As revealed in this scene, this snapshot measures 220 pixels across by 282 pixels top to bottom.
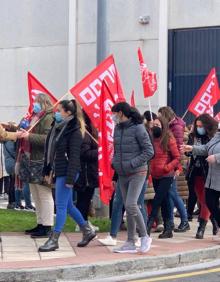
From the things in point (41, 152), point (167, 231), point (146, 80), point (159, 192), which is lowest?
point (167, 231)

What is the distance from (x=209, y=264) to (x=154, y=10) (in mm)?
13566

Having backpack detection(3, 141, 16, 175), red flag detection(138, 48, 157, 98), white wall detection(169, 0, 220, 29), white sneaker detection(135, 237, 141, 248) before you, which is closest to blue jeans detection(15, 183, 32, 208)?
backpack detection(3, 141, 16, 175)

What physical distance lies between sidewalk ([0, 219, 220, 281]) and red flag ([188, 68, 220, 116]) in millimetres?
4327

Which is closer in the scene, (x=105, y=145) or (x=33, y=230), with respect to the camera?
(x=105, y=145)

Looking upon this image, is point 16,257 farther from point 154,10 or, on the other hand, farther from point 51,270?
point 154,10

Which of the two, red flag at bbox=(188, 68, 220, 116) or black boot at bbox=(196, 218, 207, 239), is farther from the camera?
red flag at bbox=(188, 68, 220, 116)

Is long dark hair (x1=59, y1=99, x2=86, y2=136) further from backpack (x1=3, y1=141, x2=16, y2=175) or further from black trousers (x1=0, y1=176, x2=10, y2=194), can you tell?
black trousers (x1=0, y1=176, x2=10, y2=194)

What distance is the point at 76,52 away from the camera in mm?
22734

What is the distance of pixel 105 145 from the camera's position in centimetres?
1027

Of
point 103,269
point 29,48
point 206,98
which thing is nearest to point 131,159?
point 103,269

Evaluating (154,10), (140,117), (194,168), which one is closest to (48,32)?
(154,10)

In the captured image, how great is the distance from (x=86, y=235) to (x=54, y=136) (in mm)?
1356

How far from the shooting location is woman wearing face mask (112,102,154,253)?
29.8ft

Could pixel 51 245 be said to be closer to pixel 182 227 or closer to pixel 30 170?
pixel 30 170
